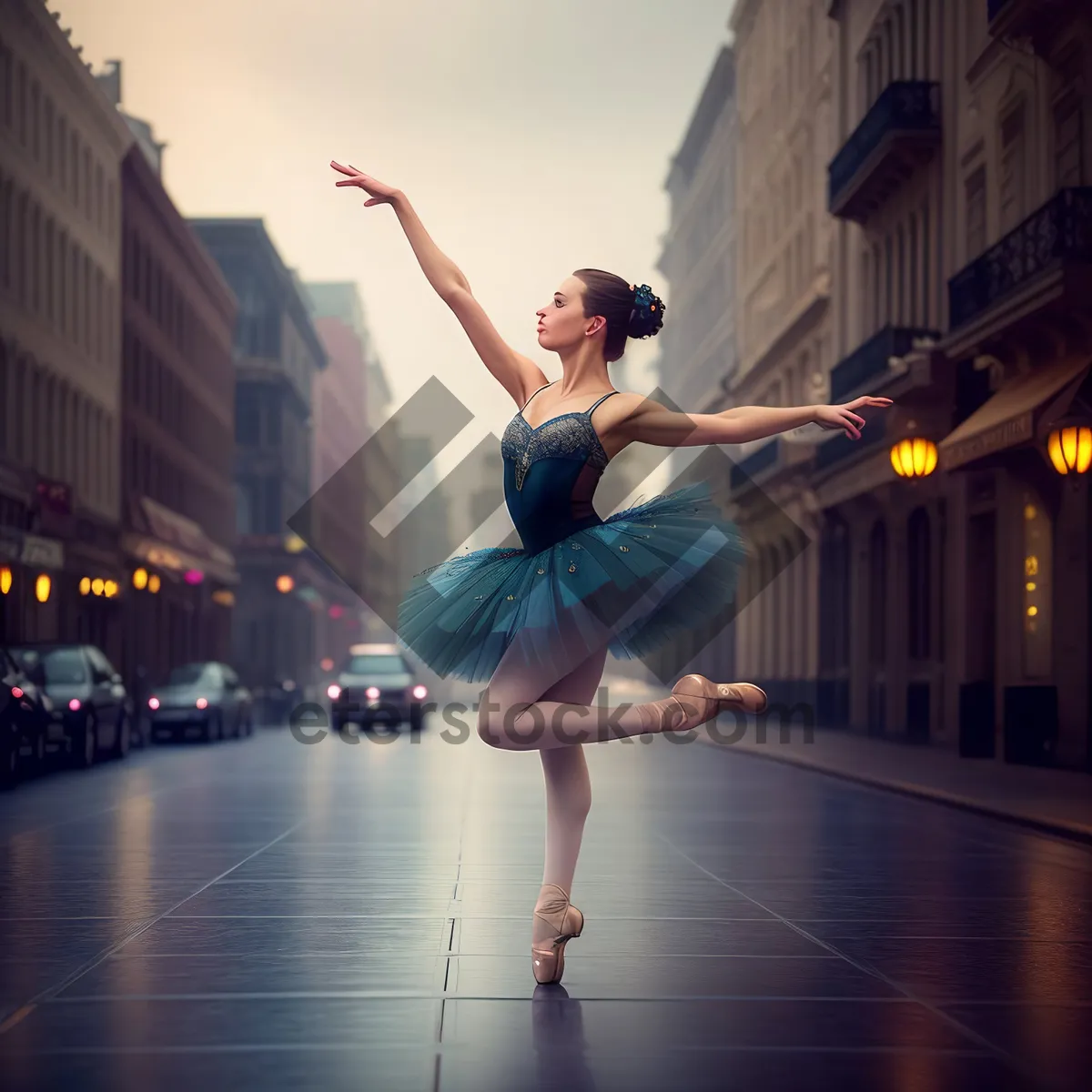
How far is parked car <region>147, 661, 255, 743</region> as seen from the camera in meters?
37.5

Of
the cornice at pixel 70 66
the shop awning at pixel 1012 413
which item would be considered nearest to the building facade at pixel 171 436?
the cornice at pixel 70 66

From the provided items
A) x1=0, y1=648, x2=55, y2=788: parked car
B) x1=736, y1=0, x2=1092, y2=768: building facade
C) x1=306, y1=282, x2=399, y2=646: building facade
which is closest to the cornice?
x1=736, y1=0, x2=1092, y2=768: building facade

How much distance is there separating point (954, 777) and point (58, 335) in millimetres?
28672

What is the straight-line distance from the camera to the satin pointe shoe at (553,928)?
273 inches

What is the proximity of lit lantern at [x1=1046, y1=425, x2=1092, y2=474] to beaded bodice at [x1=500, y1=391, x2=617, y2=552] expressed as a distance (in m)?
13.9

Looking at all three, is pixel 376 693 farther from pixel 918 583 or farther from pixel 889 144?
pixel 889 144

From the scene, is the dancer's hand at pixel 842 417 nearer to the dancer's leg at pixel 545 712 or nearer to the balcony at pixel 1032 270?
the dancer's leg at pixel 545 712

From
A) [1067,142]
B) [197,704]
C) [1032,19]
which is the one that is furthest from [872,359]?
[197,704]

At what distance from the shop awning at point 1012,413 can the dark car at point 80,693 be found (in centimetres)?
1153

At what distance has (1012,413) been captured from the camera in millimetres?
23734

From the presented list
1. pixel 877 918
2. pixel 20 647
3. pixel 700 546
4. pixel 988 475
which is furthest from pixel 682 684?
pixel 988 475

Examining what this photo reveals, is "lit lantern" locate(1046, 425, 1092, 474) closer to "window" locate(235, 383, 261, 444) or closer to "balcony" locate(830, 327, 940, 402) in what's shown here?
"balcony" locate(830, 327, 940, 402)

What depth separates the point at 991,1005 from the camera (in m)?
6.98

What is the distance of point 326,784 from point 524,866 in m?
10.2
